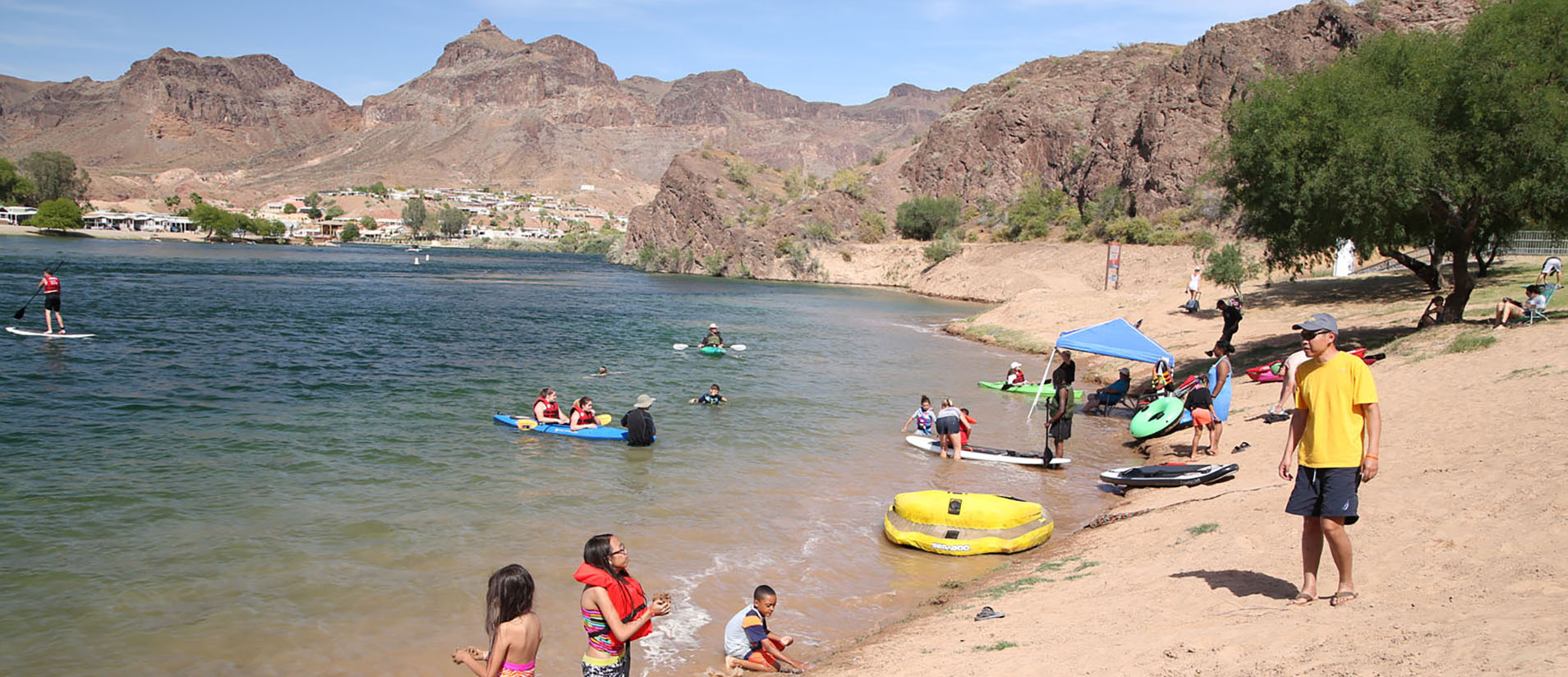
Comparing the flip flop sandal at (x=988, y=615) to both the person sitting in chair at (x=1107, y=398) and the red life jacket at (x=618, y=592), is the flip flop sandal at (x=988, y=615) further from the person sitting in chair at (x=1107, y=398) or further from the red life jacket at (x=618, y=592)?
the person sitting in chair at (x=1107, y=398)

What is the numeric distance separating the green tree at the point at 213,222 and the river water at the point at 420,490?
404 feet

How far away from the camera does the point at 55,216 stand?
379 feet

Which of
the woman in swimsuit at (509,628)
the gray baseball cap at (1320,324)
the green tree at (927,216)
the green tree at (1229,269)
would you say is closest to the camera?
the woman in swimsuit at (509,628)

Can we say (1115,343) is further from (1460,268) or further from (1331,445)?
(1331,445)

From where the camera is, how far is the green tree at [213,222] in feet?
454

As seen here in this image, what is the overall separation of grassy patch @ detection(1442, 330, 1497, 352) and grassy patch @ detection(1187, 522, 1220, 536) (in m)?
9.22

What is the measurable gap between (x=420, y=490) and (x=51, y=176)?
165m

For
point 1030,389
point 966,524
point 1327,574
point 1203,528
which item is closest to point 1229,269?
point 1030,389

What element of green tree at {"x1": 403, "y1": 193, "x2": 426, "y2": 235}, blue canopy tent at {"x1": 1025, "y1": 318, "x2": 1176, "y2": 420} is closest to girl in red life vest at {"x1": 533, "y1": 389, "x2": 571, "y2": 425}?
blue canopy tent at {"x1": 1025, "y1": 318, "x2": 1176, "y2": 420}

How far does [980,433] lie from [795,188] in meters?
95.4

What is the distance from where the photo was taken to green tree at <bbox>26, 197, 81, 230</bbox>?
115438mm

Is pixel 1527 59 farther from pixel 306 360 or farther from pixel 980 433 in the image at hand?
pixel 306 360

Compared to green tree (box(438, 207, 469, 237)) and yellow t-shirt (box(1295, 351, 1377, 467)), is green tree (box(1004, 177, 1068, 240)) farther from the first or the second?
green tree (box(438, 207, 469, 237))

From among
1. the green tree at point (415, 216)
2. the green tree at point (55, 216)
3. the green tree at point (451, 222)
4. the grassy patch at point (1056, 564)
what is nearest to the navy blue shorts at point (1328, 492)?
the grassy patch at point (1056, 564)
